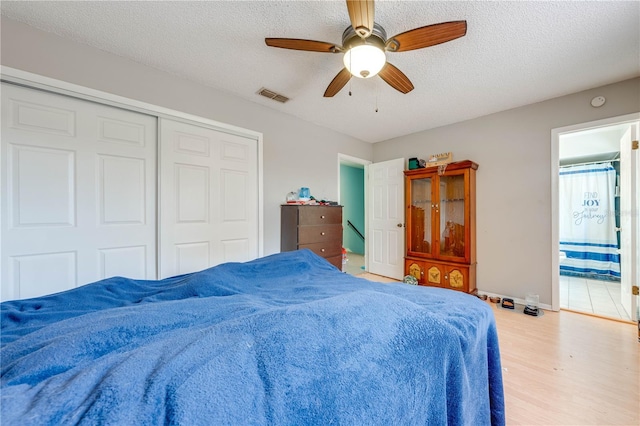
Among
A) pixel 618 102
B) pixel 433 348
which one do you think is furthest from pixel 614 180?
pixel 433 348

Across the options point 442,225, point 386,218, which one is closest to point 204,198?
point 386,218

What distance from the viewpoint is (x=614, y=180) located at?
379 centimetres

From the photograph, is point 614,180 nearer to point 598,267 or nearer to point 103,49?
point 598,267

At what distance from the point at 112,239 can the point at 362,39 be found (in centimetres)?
245

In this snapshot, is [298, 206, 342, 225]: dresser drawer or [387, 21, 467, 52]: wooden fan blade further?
[298, 206, 342, 225]: dresser drawer

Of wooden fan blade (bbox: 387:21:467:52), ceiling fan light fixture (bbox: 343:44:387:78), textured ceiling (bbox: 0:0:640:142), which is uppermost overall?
textured ceiling (bbox: 0:0:640:142)

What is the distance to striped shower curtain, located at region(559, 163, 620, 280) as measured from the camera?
3809mm

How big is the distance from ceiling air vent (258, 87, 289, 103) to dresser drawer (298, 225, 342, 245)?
1484mm

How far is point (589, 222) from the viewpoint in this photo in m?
4.02

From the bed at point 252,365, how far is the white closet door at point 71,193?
0.87 metres

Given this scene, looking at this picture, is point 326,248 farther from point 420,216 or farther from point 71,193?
point 71,193

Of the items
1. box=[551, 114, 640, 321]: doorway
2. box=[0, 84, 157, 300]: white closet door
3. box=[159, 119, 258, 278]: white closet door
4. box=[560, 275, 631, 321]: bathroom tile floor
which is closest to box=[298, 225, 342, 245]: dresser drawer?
box=[159, 119, 258, 278]: white closet door

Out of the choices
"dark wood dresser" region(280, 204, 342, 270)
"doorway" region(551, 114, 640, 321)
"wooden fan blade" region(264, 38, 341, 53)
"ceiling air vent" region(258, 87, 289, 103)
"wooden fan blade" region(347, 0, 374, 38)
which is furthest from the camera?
"dark wood dresser" region(280, 204, 342, 270)

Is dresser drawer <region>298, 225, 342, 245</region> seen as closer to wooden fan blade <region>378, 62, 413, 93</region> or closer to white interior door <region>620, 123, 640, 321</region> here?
wooden fan blade <region>378, 62, 413, 93</region>
